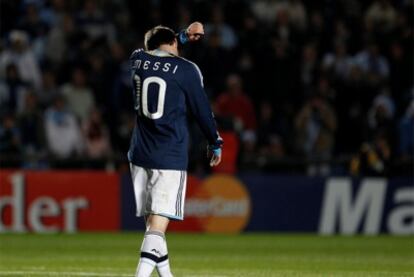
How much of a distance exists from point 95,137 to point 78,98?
0.88 metres

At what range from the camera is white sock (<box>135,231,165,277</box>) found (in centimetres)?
951

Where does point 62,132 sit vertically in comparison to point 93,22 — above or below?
below

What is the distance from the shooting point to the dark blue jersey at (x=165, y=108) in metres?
9.79

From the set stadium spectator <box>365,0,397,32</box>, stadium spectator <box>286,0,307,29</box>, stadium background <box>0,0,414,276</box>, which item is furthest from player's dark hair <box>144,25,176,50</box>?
stadium spectator <box>365,0,397,32</box>

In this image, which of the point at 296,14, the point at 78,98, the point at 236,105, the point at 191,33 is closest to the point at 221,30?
the point at 296,14

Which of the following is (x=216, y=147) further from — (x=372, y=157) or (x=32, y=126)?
(x=372, y=157)

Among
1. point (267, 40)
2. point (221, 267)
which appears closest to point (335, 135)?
point (267, 40)

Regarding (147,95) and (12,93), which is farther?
(12,93)

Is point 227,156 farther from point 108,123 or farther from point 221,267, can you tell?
point 221,267

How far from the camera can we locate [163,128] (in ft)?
32.2

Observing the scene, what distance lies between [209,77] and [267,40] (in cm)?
142

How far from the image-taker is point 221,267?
43.2 ft

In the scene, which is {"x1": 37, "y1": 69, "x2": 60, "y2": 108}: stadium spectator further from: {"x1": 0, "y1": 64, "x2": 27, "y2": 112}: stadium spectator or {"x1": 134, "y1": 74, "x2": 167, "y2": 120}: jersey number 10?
{"x1": 134, "y1": 74, "x2": 167, "y2": 120}: jersey number 10

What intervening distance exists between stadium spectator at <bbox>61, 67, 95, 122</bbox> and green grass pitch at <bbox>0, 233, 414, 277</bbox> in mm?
2252
